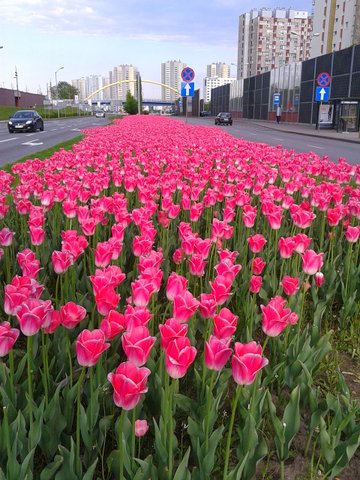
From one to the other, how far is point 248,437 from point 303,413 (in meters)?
0.78

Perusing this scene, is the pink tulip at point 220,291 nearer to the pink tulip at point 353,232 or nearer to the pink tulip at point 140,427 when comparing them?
the pink tulip at point 140,427

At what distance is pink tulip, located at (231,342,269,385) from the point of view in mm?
1465

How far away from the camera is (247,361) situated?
1.47 metres

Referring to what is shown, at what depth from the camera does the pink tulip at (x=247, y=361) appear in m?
1.46

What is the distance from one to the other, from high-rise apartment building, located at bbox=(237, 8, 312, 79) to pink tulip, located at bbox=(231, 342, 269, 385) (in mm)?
141859

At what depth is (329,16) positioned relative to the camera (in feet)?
286

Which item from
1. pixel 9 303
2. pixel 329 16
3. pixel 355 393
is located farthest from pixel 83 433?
pixel 329 16

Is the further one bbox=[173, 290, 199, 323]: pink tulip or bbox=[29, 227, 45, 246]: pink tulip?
bbox=[29, 227, 45, 246]: pink tulip

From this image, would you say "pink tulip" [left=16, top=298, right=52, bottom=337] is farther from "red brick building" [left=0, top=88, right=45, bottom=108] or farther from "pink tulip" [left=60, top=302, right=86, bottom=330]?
"red brick building" [left=0, top=88, right=45, bottom=108]

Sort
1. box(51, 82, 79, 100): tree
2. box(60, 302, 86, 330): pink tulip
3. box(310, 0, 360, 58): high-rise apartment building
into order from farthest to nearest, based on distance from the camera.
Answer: box(51, 82, 79, 100): tree
box(310, 0, 360, 58): high-rise apartment building
box(60, 302, 86, 330): pink tulip

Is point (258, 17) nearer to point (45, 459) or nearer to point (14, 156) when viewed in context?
point (14, 156)

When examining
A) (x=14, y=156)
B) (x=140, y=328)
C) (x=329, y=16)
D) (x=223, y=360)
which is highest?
(x=329, y=16)

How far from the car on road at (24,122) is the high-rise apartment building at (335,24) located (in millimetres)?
55319

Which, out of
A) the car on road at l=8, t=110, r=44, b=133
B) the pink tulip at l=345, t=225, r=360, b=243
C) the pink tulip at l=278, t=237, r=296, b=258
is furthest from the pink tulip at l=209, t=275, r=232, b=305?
the car on road at l=8, t=110, r=44, b=133
